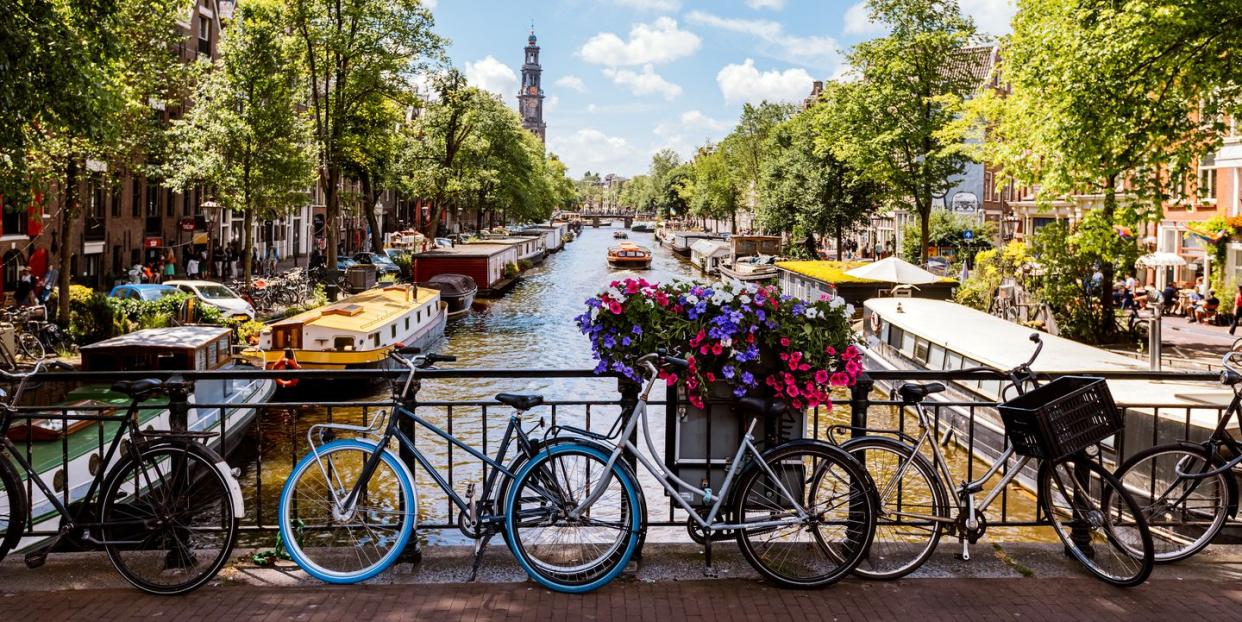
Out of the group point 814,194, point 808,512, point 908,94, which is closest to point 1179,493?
point 808,512

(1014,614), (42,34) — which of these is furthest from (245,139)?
(1014,614)

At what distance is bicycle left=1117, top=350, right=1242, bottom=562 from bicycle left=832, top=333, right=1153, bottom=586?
0.26 meters

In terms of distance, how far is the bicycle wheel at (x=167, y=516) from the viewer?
5.60 meters

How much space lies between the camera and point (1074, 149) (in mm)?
19406

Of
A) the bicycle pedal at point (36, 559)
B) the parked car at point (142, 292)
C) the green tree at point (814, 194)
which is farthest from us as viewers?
the green tree at point (814, 194)

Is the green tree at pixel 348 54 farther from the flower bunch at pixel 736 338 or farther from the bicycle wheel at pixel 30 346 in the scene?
the flower bunch at pixel 736 338

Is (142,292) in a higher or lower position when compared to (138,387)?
lower

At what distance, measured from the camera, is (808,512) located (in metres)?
5.78

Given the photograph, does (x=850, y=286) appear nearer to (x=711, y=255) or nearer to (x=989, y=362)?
(x=989, y=362)

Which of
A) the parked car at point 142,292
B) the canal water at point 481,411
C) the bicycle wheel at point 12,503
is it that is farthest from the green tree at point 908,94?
the bicycle wheel at point 12,503

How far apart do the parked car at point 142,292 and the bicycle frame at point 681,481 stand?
2560 cm

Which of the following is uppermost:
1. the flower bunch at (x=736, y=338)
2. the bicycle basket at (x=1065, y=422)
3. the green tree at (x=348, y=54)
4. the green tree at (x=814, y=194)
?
the green tree at (x=348, y=54)

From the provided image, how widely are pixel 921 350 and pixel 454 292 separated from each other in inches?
952

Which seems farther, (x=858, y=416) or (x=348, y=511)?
(x=858, y=416)
